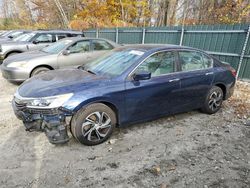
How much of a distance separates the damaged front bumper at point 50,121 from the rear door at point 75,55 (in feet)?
11.9

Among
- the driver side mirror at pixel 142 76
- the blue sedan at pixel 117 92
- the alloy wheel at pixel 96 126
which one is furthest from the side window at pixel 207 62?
the alloy wheel at pixel 96 126

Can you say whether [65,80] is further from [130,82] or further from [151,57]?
[151,57]

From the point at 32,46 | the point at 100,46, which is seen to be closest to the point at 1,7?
the point at 32,46

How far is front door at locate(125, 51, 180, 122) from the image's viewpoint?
3.60 metres

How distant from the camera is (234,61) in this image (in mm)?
7617

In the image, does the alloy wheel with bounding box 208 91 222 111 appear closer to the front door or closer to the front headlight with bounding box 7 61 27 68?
the front door

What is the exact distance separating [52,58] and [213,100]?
472 centimetres

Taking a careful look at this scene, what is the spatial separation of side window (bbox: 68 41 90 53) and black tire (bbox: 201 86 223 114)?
4348 mm

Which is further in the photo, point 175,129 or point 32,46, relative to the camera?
point 32,46

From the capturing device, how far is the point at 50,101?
9.99 ft

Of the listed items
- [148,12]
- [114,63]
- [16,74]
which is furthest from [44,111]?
[148,12]

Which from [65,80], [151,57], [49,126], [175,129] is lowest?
[175,129]

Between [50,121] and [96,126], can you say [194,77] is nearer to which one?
[96,126]

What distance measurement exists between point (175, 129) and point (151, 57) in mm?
1505
